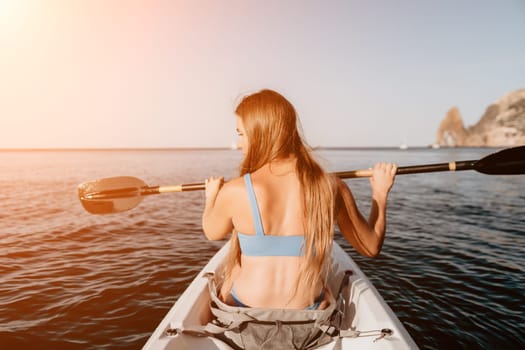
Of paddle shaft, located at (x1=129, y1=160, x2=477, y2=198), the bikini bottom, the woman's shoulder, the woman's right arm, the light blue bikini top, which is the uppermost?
the woman's shoulder

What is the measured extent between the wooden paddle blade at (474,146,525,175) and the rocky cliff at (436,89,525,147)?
146991mm

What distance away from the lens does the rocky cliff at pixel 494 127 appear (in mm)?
125125

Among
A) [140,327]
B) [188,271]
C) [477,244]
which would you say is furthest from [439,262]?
[140,327]

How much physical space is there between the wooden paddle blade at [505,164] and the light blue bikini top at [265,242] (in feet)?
10.3

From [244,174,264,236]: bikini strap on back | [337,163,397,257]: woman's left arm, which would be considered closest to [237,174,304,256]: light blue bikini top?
[244,174,264,236]: bikini strap on back

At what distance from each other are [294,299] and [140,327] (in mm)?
3811

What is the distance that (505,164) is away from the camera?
4.33 m

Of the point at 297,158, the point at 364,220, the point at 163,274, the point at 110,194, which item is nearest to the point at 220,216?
the point at 297,158

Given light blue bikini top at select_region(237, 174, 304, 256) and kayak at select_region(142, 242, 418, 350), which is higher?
light blue bikini top at select_region(237, 174, 304, 256)

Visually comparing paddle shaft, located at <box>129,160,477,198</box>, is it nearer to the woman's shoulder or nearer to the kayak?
the kayak

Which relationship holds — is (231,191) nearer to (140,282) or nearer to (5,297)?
(140,282)

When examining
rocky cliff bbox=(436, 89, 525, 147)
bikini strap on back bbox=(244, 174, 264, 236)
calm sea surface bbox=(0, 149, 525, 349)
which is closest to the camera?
bikini strap on back bbox=(244, 174, 264, 236)

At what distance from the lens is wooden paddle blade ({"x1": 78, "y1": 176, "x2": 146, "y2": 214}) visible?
4.94 meters

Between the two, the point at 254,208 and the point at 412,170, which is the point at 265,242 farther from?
the point at 412,170
